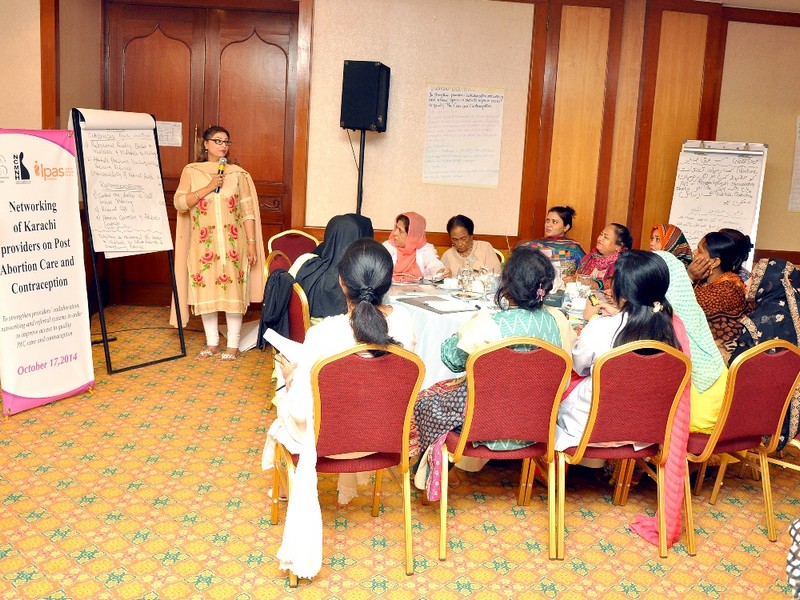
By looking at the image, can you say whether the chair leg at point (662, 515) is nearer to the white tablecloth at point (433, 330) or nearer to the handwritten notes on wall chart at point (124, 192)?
the white tablecloth at point (433, 330)

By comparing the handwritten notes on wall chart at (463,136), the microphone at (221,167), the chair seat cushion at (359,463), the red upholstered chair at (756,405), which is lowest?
the chair seat cushion at (359,463)

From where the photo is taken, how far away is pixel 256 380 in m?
5.23

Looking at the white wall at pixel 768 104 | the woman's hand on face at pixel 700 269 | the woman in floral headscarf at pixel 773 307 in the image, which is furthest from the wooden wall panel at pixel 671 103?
the woman in floral headscarf at pixel 773 307

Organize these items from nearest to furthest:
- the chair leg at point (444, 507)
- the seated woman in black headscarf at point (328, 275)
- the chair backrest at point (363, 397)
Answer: the chair backrest at point (363, 397)
the chair leg at point (444, 507)
the seated woman in black headscarf at point (328, 275)

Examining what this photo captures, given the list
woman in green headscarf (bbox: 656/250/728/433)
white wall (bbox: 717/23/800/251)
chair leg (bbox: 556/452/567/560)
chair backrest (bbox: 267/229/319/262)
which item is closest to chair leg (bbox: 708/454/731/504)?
woman in green headscarf (bbox: 656/250/728/433)

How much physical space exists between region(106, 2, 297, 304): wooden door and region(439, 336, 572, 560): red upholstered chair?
4400 mm

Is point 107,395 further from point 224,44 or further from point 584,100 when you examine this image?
point 584,100

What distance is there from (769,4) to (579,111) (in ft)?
5.54

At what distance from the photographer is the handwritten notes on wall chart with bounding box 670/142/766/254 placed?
6.38 meters

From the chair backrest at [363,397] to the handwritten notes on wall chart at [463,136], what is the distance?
12.6 feet

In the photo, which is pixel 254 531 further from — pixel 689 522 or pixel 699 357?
pixel 699 357

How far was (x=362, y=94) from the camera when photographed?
233 inches

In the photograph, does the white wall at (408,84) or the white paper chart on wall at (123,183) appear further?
the white wall at (408,84)

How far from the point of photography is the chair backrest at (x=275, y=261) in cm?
498
